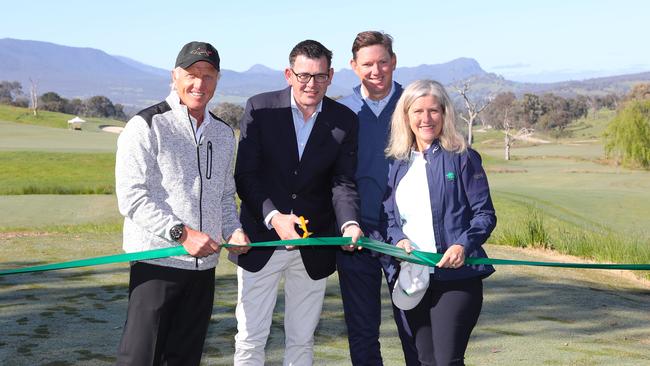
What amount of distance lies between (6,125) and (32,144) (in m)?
17.9

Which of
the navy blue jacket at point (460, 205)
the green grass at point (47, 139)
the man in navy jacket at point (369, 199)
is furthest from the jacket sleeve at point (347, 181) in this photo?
the green grass at point (47, 139)

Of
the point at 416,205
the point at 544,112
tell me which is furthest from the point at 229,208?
the point at 544,112

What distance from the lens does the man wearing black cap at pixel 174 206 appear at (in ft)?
11.7


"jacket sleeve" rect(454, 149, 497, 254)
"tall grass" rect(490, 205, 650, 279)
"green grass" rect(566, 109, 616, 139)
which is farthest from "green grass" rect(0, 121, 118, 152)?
"green grass" rect(566, 109, 616, 139)

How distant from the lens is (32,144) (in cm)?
5025

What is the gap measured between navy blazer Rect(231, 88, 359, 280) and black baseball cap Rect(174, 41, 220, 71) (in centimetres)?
58

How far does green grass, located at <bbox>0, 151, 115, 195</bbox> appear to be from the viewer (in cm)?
2640

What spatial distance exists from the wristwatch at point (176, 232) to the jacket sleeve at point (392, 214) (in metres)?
1.11

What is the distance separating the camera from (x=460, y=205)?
3865 mm

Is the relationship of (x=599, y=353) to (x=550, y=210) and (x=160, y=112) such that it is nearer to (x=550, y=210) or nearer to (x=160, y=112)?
(x=160, y=112)

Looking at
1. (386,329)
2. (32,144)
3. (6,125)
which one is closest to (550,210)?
(386,329)

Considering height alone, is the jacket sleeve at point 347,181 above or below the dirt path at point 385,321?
above

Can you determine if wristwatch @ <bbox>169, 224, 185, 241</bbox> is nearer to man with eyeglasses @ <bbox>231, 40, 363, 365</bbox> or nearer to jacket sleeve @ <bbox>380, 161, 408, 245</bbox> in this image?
man with eyeglasses @ <bbox>231, 40, 363, 365</bbox>

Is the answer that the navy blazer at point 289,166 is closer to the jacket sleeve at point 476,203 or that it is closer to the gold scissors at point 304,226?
the gold scissors at point 304,226
